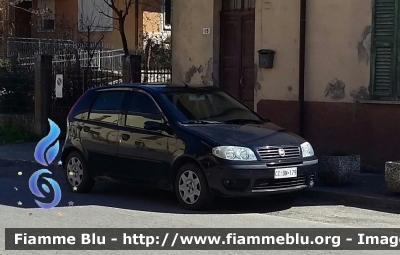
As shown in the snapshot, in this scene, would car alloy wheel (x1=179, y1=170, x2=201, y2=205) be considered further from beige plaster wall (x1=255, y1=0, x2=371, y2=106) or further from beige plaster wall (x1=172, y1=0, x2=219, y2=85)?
beige plaster wall (x1=172, y1=0, x2=219, y2=85)

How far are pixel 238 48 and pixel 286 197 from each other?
5.51m

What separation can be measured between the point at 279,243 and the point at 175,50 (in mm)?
8835

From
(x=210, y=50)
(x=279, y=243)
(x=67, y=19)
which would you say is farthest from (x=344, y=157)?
(x=67, y=19)

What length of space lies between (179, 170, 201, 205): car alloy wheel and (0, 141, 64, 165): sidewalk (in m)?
4.92

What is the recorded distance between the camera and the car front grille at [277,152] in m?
9.33

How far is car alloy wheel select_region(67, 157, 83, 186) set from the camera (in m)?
11.2

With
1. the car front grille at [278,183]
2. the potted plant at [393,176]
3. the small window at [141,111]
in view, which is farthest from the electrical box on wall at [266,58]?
the car front grille at [278,183]

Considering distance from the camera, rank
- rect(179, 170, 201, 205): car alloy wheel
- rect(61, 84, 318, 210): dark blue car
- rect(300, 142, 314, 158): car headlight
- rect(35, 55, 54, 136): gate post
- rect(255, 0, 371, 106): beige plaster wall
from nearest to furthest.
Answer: rect(61, 84, 318, 210): dark blue car
rect(179, 170, 201, 205): car alloy wheel
rect(300, 142, 314, 158): car headlight
rect(255, 0, 371, 106): beige plaster wall
rect(35, 55, 54, 136): gate post

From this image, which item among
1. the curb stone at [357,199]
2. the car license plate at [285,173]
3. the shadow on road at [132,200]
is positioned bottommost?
the shadow on road at [132,200]

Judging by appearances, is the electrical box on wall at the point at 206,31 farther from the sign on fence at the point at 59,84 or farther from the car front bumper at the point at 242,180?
the car front bumper at the point at 242,180

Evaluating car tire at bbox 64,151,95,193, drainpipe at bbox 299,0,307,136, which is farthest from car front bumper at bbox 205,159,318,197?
drainpipe at bbox 299,0,307,136

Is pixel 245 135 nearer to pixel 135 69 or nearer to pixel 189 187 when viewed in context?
pixel 189 187

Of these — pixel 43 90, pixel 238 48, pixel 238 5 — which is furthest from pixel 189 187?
pixel 43 90
